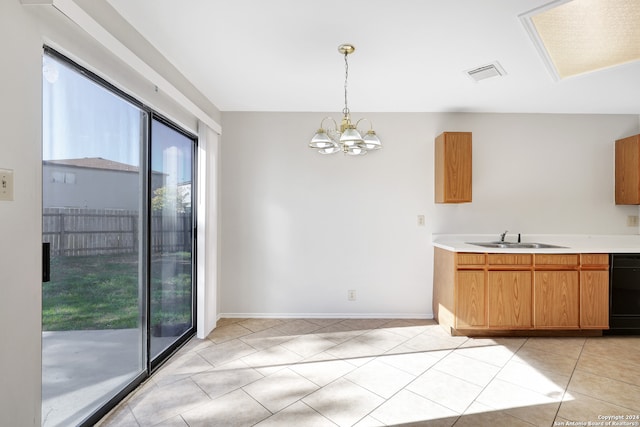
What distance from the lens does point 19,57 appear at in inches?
51.8

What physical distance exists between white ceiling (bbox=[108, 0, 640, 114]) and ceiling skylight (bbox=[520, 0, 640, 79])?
0.29ft

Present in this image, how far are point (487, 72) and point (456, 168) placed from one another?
1.07m

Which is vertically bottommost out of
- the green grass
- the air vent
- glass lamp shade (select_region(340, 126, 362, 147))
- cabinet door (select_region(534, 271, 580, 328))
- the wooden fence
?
cabinet door (select_region(534, 271, 580, 328))

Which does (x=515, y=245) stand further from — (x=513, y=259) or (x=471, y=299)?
(x=471, y=299)

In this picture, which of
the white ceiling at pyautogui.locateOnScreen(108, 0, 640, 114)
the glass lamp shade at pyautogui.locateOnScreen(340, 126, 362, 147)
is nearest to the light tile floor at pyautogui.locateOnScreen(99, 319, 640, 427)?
the glass lamp shade at pyautogui.locateOnScreen(340, 126, 362, 147)

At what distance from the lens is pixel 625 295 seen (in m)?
3.22

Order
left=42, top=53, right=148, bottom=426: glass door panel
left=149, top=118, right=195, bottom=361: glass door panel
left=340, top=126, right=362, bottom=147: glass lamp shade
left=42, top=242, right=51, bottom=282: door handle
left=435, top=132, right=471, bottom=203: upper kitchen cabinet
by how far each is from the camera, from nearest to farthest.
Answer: left=42, top=242, right=51, bottom=282: door handle, left=42, top=53, right=148, bottom=426: glass door panel, left=340, top=126, right=362, bottom=147: glass lamp shade, left=149, top=118, right=195, bottom=361: glass door panel, left=435, top=132, right=471, bottom=203: upper kitchen cabinet

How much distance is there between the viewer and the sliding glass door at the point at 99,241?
1.65 metres

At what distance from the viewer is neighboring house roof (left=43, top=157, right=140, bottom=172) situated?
1698mm

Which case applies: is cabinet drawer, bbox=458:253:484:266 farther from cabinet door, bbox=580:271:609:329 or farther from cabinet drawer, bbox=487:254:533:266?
cabinet door, bbox=580:271:609:329

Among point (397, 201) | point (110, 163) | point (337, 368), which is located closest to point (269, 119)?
point (397, 201)

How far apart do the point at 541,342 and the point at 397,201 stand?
201 centimetres

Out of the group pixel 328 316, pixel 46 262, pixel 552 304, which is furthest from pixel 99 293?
pixel 552 304

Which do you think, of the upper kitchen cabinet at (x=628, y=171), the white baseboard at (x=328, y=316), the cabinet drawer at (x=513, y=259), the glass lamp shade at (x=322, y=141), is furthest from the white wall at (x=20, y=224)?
the upper kitchen cabinet at (x=628, y=171)
